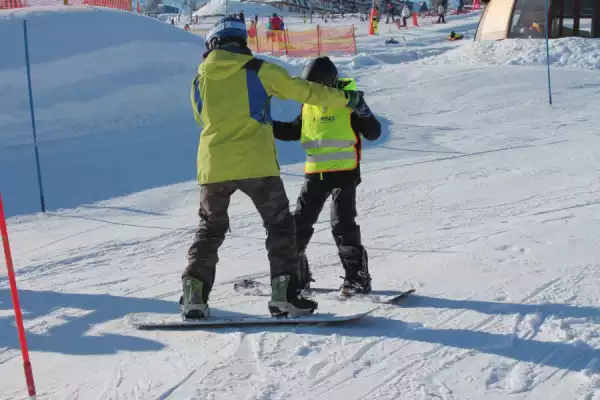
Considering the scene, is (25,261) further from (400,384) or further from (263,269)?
(400,384)

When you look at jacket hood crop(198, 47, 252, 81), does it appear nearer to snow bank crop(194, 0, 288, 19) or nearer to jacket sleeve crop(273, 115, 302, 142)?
jacket sleeve crop(273, 115, 302, 142)

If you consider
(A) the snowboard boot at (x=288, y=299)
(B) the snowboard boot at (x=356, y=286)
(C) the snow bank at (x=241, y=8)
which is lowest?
(B) the snowboard boot at (x=356, y=286)

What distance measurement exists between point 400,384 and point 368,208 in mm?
4348

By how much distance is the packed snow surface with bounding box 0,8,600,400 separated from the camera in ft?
11.6

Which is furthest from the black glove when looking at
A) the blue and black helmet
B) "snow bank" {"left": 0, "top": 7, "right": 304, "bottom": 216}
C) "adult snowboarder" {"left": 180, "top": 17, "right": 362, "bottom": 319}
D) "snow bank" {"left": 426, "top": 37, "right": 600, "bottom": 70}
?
"snow bank" {"left": 426, "top": 37, "right": 600, "bottom": 70}

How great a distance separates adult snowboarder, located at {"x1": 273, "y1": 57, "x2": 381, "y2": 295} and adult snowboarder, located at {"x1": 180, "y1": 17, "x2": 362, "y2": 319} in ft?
1.17

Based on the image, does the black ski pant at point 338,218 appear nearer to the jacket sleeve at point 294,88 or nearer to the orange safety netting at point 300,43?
the jacket sleeve at point 294,88

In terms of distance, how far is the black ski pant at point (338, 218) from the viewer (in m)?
4.67

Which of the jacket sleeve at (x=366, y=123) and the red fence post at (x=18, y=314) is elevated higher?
the jacket sleeve at (x=366, y=123)

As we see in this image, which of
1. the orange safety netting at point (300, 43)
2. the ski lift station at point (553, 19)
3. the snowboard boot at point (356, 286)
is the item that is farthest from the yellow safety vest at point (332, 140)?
the orange safety netting at point (300, 43)

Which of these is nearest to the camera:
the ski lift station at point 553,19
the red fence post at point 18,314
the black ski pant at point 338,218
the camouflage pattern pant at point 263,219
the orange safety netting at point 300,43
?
the red fence post at point 18,314

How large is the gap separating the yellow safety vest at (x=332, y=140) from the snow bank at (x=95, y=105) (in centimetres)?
491

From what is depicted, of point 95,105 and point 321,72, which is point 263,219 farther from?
point 95,105

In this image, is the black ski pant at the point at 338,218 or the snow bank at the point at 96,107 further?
the snow bank at the point at 96,107
